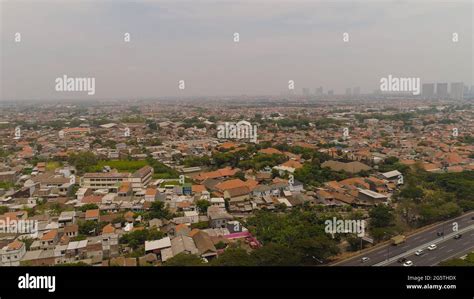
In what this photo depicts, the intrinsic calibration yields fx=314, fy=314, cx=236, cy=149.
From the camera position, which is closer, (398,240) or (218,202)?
(398,240)

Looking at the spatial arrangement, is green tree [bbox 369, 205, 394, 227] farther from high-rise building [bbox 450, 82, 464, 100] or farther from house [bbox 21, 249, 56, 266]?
high-rise building [bbox 450, 82, 464, 100]

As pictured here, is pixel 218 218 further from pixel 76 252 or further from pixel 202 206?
pixel 76 252

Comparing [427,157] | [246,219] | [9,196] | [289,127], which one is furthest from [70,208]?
[289,127]

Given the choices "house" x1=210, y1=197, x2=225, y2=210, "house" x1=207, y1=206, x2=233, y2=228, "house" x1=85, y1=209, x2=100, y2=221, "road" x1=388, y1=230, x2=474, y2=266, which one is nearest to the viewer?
"road" x1=388, y1=230, x2=474, y2=266

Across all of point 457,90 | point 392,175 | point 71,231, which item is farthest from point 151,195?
point 457,90

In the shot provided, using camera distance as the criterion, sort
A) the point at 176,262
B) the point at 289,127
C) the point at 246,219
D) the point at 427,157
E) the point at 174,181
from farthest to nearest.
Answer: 1. the point at 289,127
2. the point at 427,157
3. the point at 174,181
4. the point at 246,219
5. the point at 176,262

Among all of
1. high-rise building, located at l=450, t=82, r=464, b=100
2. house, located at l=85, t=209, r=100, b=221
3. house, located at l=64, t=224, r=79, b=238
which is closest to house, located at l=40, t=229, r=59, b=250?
house, located at l=64, t=224, r=79, b=238
